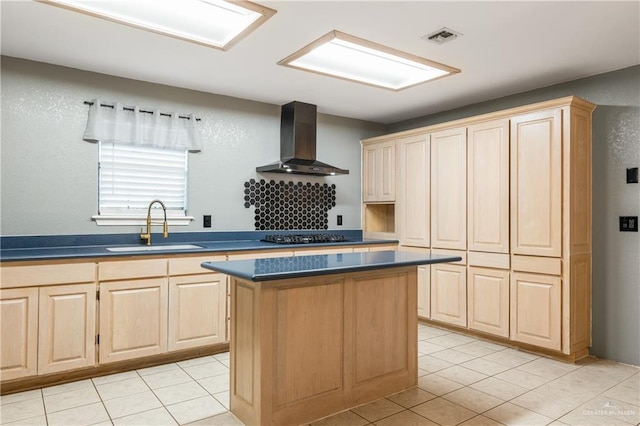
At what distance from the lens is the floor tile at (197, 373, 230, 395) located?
2.85m

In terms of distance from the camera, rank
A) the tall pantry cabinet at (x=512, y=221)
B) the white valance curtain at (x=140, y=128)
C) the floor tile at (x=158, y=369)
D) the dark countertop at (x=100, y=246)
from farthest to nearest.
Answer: the white valance curtain at (x=140, y=128) < the tall pantry cabinet at (x=512, y=221) < the floor tile at (x=158, y=369) < the dark countertop at (x=100, y=246)

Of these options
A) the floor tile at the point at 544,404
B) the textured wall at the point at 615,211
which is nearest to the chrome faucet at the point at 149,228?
the floor tile at the point at 544,404

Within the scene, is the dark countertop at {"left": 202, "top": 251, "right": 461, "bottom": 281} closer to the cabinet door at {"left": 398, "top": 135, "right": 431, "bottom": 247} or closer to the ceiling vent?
the ceiling vent

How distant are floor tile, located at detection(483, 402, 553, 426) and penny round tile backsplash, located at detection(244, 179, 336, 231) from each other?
2.83m

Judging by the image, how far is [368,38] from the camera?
2877mm

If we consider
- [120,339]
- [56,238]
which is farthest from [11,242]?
[120,339]

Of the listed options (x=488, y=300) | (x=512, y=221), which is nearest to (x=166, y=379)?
(x=488, y=300)

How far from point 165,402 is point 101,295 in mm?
944

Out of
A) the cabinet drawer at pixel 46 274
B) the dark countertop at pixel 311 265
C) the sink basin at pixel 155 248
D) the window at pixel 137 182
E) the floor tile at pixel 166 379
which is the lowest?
the floor tile at pixel 166 379

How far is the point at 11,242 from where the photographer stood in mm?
3211

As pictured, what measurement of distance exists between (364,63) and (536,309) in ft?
8.47

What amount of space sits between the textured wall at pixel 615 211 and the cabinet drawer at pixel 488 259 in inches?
28.3

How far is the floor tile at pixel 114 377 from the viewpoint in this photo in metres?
2.98

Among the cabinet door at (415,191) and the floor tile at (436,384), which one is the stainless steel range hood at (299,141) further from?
the floor tile at (436,384)
